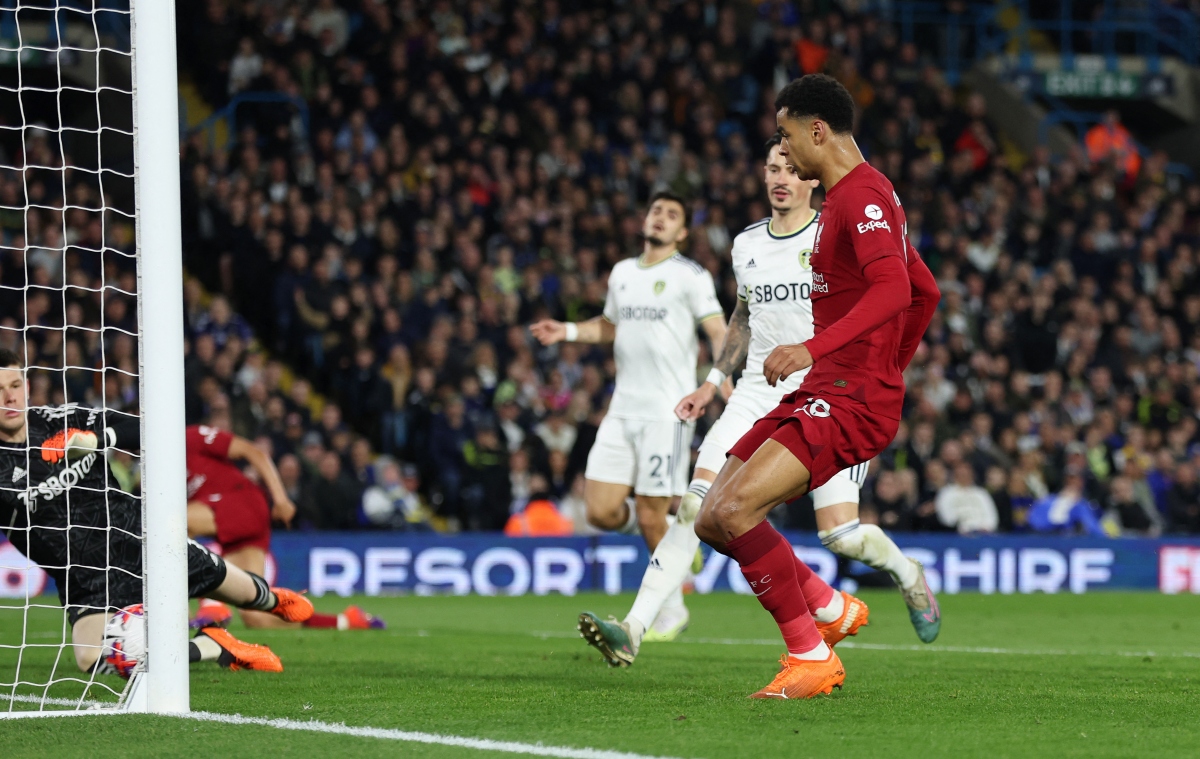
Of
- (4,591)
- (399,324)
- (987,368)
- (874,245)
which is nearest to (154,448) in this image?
(874,245)

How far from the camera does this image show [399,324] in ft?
54.6

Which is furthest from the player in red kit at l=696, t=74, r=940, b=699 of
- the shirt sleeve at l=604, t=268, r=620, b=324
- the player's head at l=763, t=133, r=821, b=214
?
the shirt sleeve at l=604, t=268, r=620, b=324

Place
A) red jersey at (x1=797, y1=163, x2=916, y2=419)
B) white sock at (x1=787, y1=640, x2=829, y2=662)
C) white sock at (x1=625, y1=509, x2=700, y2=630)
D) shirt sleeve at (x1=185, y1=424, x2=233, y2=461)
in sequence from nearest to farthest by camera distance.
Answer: red jersey at (x1=797, y1=163, x2=916, y2=419)
white sock at (x1=787, y1=640, x2=829, y2=662)
white sock at (x1=625, y1=509, x2=700, y2=630)
shirt sleeve at (x1=185, y1=424, x2=233, y2=461)

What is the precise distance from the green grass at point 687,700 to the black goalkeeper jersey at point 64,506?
67 cm

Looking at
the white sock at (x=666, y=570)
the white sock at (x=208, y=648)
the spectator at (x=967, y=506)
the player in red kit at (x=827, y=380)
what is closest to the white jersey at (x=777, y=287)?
the white sock at (x=666, y=570)

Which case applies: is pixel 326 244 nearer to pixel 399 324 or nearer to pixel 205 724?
pixel 399 324

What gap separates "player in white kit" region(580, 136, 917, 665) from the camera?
747cm

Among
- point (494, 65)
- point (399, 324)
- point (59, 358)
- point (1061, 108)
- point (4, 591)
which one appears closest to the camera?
point (4, 591)

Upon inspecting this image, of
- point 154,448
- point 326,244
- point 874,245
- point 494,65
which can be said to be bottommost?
point 154,448

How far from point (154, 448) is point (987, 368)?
14.3 meters

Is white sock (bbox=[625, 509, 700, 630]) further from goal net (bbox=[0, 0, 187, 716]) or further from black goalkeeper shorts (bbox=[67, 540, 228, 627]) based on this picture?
goal net (bbox=[0, 0, 187, 716])

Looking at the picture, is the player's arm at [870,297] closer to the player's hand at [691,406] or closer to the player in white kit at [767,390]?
the player's hand at [691,406]

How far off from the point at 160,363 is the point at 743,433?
3.28 m

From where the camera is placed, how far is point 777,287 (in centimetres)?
770
